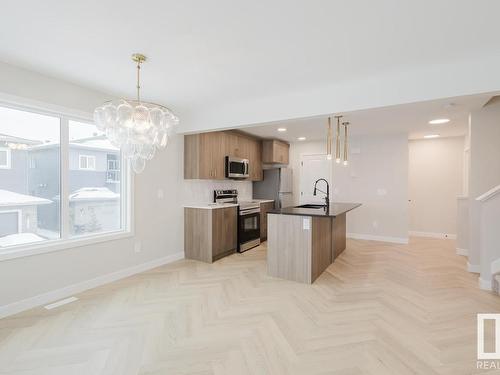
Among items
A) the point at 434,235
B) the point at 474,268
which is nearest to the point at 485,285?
the point at 474,268

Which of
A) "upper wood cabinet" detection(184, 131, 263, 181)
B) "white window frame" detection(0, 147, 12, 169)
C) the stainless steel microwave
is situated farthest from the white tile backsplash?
"white window frame" detection(0, 147, 12, 169)

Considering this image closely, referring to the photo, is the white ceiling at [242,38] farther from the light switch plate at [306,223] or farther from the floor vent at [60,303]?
the floor vent at [60,303]

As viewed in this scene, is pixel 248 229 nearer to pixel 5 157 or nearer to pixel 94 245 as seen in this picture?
pixel 94 245

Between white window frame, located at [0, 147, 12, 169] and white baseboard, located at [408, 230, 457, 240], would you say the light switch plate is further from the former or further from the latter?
white baseboard, located at [408, 230, 457, 240]

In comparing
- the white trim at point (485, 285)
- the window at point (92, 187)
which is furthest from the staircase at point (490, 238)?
the window at point (92, 187)

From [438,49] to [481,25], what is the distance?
0.36 meters

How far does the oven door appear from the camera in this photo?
5000mm

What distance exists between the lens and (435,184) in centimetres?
628

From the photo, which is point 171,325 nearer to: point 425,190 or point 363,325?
point 363,325

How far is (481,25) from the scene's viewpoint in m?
1.94

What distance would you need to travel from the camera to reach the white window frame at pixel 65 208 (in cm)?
275

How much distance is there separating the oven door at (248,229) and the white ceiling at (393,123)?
66.9 inches

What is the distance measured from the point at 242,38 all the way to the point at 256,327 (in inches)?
98.6

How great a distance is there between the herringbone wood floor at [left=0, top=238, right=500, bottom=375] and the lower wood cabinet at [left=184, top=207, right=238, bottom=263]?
2.16 ft
